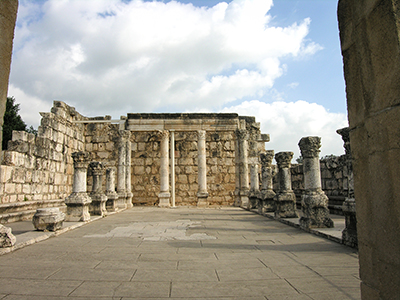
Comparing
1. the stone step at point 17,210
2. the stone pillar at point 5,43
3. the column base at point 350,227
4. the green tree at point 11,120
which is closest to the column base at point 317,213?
the column base at point 350,227

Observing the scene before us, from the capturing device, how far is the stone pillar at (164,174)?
15984mm

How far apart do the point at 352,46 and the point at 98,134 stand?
17621 mm

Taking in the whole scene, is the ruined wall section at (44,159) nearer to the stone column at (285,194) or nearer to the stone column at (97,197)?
the stone column at (97,197)

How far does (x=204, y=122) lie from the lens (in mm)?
16766

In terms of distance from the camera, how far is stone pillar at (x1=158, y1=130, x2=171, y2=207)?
16.0m

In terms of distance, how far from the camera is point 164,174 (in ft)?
53.6

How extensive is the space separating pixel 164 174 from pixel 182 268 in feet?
40.6

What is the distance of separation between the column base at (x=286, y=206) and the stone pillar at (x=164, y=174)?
791 cm

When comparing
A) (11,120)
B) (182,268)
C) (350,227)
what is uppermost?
(11,120)

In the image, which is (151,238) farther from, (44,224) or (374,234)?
(374,234)

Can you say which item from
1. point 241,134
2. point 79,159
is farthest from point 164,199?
point 79,159

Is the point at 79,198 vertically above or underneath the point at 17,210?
above

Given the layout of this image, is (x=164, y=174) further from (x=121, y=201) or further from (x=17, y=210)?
(x=17, y=210)

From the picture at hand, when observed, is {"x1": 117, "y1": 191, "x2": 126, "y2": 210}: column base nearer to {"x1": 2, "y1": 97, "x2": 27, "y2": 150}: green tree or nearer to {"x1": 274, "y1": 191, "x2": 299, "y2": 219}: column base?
{"x1": 274, "y1": 191, "x2": 299, "y2": 219}: column base
